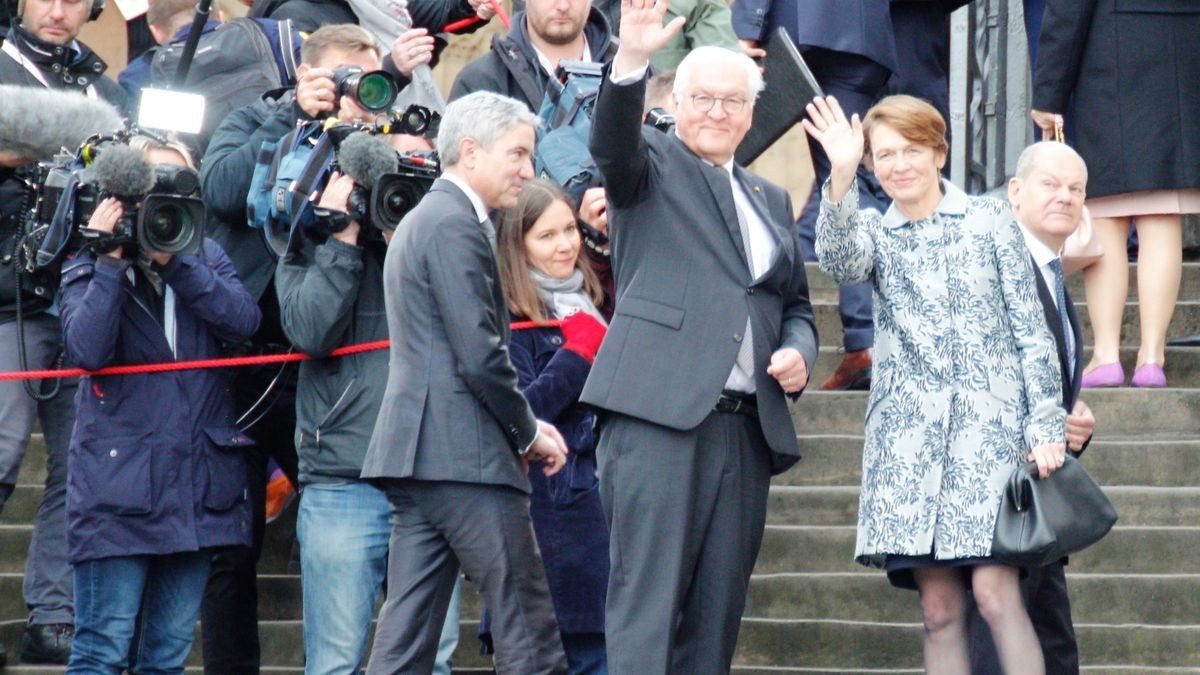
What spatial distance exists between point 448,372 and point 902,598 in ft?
7.27

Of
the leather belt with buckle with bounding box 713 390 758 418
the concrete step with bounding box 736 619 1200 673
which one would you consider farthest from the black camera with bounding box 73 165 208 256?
the concrete step with bounding box 736 619 1200 673

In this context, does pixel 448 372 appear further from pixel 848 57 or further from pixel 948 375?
pixel 848 57

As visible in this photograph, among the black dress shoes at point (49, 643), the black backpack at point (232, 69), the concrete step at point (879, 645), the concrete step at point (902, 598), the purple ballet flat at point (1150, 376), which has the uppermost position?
the black backpack at point (232, 69)

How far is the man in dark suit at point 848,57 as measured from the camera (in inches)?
320

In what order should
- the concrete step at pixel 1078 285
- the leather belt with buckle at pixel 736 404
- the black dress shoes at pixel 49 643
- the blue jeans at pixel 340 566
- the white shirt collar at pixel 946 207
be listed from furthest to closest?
1. the concrete step at pixel 1078 285
2. the black dress shoes at pixel 49 643
3. the blue jeans at pixel 340 566
4. the white shirt collar at pixel 946 207
5. the leather belt with buckle at pixel 736 404

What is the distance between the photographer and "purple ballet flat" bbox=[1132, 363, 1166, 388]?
794 centimetres

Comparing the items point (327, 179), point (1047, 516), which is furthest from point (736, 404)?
point (327, 179)

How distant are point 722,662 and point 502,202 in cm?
138

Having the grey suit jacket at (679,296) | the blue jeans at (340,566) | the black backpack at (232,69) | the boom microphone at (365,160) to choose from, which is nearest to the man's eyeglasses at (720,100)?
the grey suit jacket at (679,296)

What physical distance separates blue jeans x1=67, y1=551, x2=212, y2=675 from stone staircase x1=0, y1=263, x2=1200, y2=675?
0.63 meters

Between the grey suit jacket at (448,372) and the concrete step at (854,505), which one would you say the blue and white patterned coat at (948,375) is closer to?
the grey suit jacket at (448,372)

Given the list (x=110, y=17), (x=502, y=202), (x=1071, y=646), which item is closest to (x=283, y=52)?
(x=502, y=202)

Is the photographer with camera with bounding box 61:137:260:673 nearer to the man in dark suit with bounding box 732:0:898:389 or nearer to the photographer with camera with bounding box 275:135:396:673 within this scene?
the photographer with camera with bounding box 275:135:396:673

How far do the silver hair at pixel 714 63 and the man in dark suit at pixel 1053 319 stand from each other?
97cm
